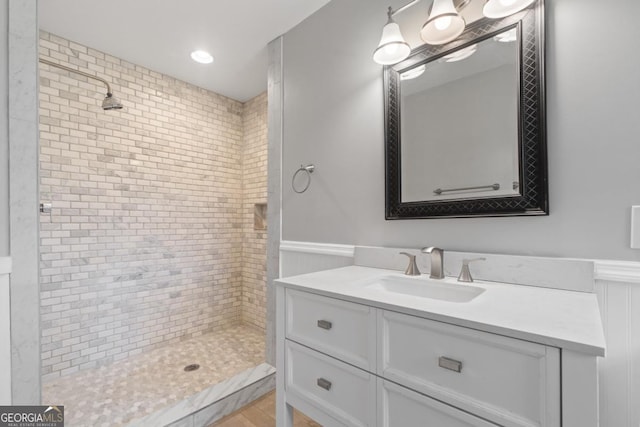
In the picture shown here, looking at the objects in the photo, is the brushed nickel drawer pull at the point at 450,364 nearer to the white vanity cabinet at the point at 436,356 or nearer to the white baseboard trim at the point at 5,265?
the white vanity cabinet at the point at 436,356

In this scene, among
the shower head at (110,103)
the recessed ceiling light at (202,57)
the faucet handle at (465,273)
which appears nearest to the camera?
the faucet handle at (465,273)

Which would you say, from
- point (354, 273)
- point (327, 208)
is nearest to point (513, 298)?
point (354, 273)

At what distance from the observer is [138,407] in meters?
1.86

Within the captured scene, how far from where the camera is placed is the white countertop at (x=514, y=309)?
667 mm

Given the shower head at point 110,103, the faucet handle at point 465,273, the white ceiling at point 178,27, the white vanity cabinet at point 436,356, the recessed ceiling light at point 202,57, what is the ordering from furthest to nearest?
the recessed ceiling light at point 202,57 < the shower head at point 110,103 < the white ceiling at point 178,27 < the faucet handle at point 465,273 < the white vanity cabinet at point 436,356

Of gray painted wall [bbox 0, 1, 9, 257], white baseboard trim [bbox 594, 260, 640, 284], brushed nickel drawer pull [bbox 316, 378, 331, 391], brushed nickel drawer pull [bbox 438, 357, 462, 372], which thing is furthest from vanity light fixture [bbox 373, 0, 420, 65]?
gray painted wall [bbox 0, 1, 9, 257]

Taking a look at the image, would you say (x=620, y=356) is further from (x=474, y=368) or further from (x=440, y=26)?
(x=440, y=26)

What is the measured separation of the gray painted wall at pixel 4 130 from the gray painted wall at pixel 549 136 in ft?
4.86

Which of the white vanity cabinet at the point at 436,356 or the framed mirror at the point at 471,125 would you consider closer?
the white vanity cabinet at the point at 436,356

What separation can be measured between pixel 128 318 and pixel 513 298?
298 cm

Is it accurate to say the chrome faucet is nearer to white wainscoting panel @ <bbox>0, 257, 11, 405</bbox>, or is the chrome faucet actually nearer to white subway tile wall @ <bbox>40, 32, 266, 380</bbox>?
white wainscoting panel @ <bbox>0, 257, 11, 405</bbox>

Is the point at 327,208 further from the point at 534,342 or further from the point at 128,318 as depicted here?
the point at 128,318

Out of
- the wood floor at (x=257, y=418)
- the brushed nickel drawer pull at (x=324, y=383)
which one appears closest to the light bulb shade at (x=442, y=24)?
the brushed nickel drawer pull at (x=324, y=383)

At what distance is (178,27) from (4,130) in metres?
1.40
